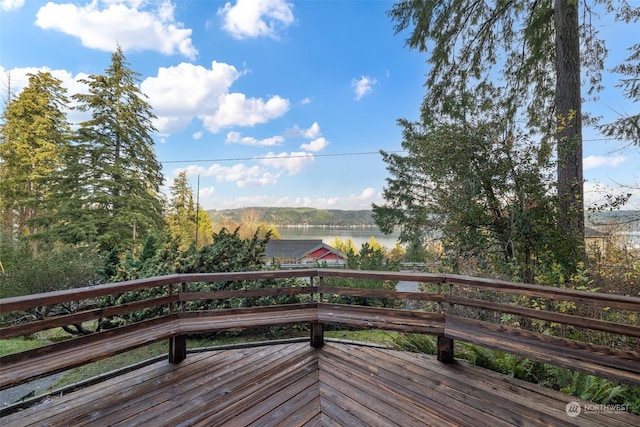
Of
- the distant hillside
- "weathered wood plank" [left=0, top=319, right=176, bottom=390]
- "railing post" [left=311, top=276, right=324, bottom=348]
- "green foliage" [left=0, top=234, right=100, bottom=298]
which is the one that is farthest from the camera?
the distant hillside

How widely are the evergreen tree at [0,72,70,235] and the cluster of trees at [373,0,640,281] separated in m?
15.0

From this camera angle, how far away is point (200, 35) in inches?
290

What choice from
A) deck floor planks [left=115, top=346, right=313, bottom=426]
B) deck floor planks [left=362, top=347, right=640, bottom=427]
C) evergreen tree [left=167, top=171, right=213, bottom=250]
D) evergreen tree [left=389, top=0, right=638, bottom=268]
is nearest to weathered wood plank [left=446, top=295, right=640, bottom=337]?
deck floor planks [left=362, top=347, right=640, bottom=427]

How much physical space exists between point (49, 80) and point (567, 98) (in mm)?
17886

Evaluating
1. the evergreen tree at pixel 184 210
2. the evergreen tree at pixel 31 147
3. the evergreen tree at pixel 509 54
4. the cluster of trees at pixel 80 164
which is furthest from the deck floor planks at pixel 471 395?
the evergreen tree at pixel 184 210

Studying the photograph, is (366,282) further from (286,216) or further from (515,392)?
(286,216)

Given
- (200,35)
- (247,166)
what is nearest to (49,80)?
(247,166)

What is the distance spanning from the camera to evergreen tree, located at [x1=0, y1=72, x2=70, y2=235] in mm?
11805

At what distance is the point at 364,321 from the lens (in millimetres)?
2594

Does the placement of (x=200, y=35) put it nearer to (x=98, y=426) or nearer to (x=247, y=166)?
(x=247, y=166)

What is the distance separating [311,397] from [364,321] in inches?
32.6

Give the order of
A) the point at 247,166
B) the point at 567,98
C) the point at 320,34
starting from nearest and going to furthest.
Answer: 1. the point at 567,98
2. the point at 320,34
3. the point at 247,166

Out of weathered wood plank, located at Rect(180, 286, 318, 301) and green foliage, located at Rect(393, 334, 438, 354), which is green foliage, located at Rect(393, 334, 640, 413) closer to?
green foliage, located at Rect(393, 334, 438, 354)

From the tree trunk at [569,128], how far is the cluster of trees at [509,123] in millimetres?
14
